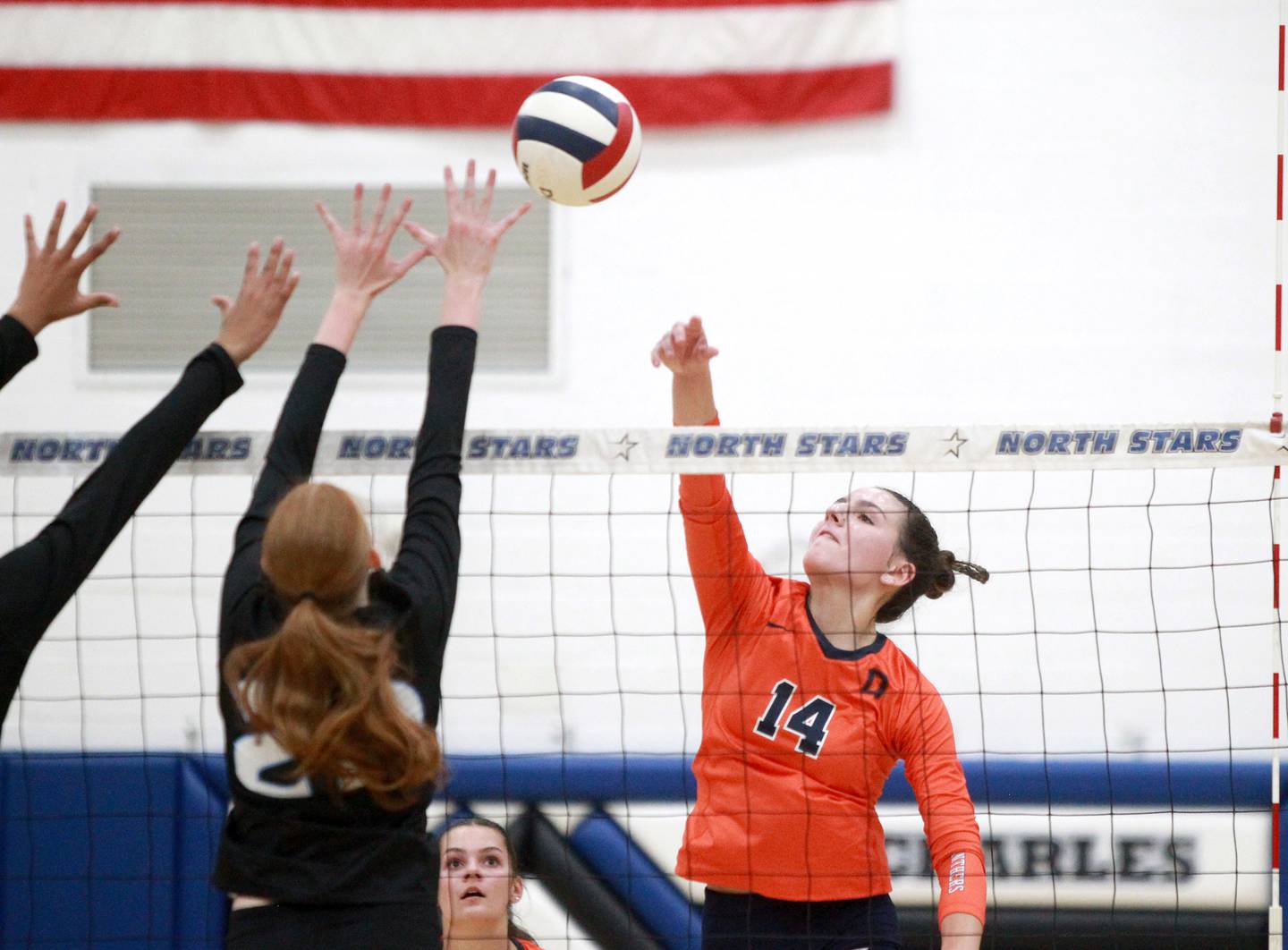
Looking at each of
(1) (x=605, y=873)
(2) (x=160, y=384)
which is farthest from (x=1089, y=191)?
(2) (x=160, y=384)

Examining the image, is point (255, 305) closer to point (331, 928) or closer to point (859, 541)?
point (331, 928)

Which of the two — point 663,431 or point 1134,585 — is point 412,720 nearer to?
point 663,431

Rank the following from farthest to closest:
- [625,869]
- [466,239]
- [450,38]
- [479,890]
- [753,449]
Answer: [450,38] < [625,869] < [479,890] < [753,449] < [466,239]

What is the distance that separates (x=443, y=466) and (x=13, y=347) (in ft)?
2.72

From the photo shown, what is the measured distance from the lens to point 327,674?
2.13m

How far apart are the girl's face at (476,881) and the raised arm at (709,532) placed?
1.10m

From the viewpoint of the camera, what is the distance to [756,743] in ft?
11.2

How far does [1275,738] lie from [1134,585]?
1.97m

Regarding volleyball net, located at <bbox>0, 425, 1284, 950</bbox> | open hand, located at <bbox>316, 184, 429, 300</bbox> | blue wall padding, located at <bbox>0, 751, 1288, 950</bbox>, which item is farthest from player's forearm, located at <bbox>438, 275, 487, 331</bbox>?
blue wall padding, located at <bbox>0, 751, 1288, 950</bbox>

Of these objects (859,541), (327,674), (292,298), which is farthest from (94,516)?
(292,298)

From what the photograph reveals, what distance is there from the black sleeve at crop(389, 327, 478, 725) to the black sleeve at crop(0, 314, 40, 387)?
0.72m

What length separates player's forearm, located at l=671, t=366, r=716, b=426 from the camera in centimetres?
357

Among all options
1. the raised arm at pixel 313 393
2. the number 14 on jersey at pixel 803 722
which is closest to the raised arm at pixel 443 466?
the raised arm at pixel 313 393

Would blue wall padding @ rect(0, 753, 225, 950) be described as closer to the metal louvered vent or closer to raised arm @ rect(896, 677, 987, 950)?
the metal louvered vent
